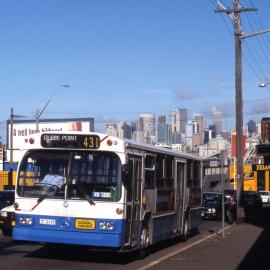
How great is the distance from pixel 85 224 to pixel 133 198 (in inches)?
50.2

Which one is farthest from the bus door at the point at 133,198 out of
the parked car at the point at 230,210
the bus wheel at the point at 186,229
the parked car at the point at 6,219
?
the parked car at the point at 230,210

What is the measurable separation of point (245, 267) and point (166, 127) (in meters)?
112

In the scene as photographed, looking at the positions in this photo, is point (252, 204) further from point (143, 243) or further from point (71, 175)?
point (71, 175)

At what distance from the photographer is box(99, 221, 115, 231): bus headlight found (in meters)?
13.7

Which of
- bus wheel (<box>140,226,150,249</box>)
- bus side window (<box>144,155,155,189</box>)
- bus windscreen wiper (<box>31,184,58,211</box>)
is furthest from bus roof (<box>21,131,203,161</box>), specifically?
bus wheel (<box>140,226,150,249</box>)

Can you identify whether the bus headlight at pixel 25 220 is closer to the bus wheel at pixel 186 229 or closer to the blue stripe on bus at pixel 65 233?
the blue stripe on bus at pixel 65 233

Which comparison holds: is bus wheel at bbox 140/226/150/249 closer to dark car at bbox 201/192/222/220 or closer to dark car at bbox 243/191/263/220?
dark car at bbox 201/192/222/220

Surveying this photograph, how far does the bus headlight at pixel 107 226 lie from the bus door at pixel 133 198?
0.45 meters

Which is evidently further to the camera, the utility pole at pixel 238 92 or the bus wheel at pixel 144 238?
the utility pole at pixel 238 92

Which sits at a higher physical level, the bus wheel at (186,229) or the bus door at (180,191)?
the bus door at (180,191)

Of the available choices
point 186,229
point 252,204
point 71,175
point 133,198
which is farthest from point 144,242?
point 252,204

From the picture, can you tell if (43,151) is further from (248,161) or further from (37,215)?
(248,161)

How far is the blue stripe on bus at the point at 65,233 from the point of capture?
13695 mm

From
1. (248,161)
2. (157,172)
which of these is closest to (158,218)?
(157,172)
